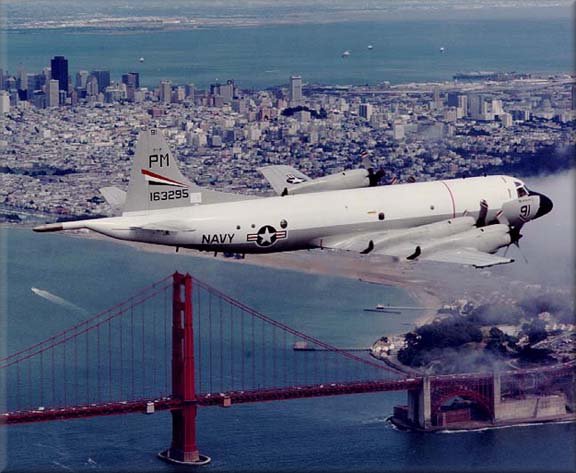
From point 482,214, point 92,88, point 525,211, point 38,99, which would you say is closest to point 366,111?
point 92,88

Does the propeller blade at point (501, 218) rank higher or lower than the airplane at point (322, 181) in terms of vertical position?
lower

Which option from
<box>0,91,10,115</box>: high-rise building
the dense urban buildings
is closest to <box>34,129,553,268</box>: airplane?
the dense urban buildings

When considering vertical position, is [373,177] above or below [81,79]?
below

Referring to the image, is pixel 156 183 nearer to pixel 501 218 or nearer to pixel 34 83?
pixel 501 218

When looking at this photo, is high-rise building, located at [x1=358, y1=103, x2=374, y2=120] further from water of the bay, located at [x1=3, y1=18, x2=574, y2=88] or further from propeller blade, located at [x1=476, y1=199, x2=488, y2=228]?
propeller blade, located at [x1=476, y1=199, x2=488, y2=228]

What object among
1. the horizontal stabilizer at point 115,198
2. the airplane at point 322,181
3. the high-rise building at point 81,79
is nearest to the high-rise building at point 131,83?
the high-rise building at point 81,79

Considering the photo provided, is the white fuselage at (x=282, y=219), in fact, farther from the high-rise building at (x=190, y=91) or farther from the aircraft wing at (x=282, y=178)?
the high-rise building at (x=190, y=91)
